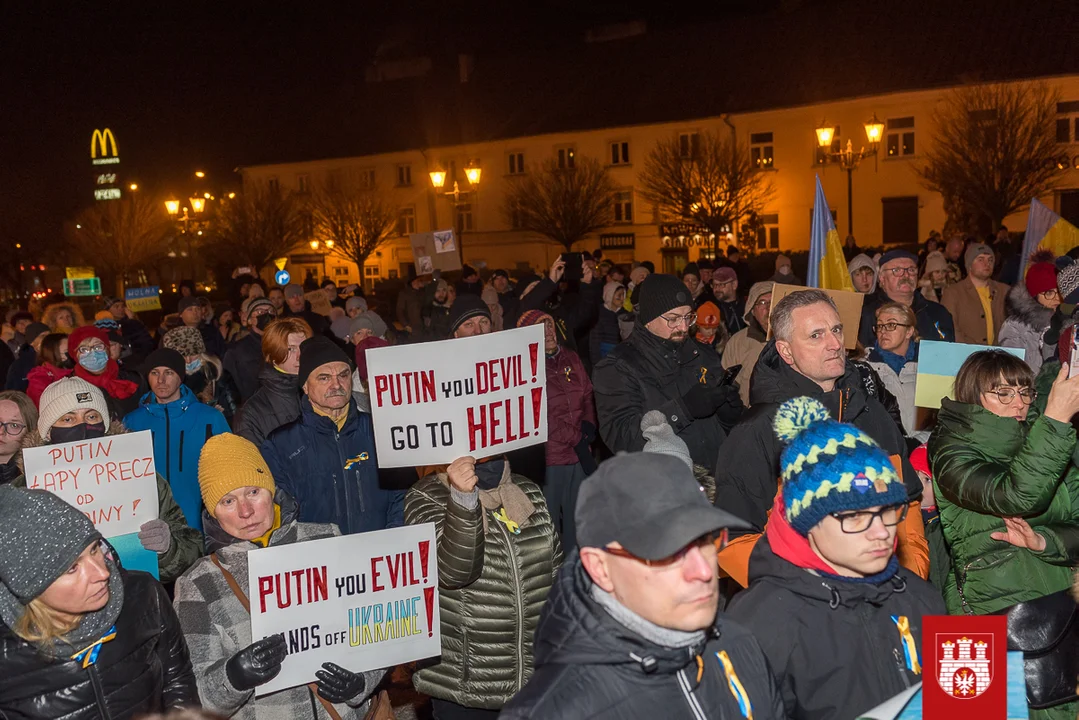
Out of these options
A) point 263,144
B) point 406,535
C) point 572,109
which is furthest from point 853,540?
point 263,144

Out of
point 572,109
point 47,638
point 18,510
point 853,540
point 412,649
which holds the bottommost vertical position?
point 412,649

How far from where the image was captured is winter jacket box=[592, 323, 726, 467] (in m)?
5.97

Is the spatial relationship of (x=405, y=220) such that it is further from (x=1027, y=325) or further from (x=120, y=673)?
(x=120, y=673)

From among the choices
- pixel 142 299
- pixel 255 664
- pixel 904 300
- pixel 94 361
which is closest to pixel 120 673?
pixel 255 664

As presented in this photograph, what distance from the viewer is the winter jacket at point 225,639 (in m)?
3.64

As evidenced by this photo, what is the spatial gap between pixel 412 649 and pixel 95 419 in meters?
2.54

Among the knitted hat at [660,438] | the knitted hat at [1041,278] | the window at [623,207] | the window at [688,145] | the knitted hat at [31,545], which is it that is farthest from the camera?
the window at [623,207]

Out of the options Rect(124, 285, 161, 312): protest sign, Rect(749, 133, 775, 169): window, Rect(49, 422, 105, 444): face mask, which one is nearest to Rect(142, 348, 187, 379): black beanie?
Rect(49, 422, 105, 444): face mask

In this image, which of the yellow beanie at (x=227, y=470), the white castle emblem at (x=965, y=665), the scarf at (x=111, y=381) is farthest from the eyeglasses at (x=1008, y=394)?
the scarf at (x=111, y=381)

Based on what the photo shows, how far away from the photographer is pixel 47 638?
10.2ft

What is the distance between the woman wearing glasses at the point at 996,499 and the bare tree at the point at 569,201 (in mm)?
47714

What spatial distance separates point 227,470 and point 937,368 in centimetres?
345

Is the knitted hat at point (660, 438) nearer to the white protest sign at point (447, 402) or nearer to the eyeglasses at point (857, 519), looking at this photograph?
the white protest sign at point (447, 402)

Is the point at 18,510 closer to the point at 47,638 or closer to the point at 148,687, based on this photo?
the point at 47,638
